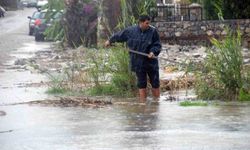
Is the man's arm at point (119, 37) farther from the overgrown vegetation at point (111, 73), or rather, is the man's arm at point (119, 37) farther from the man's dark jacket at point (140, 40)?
the overgrown vegetation at point (111, 73)

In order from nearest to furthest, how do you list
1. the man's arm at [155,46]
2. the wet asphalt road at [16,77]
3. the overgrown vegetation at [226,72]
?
1. the overgrown vegetation at [226,72]
2. the man's arm at [155,46]
3. the wet asphalt road at [16,77]

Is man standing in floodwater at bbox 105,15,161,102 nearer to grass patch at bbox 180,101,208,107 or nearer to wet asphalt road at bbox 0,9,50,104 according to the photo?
grass patch at bbox 180,101,208,107

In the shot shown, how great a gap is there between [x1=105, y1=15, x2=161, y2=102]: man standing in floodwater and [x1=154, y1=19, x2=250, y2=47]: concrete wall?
501 inches

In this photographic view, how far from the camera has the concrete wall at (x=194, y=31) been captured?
2658 cm

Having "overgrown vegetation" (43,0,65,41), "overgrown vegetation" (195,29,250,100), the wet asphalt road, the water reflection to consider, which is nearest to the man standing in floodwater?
the water reflection

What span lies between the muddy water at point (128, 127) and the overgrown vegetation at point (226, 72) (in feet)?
2.31

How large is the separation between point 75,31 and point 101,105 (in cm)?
1817

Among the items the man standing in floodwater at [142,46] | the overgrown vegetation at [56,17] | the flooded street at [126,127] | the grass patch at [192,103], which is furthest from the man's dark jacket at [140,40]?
the overgrown vegetation at [56,17]

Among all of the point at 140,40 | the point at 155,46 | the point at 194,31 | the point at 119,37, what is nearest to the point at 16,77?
the point at 119,37

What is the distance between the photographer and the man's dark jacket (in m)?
13.6

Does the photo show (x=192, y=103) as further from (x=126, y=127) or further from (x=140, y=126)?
(x=126, y=127)

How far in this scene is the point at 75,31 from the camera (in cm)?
3112

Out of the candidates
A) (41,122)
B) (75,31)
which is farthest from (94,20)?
(41,122)

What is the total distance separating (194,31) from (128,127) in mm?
17216
